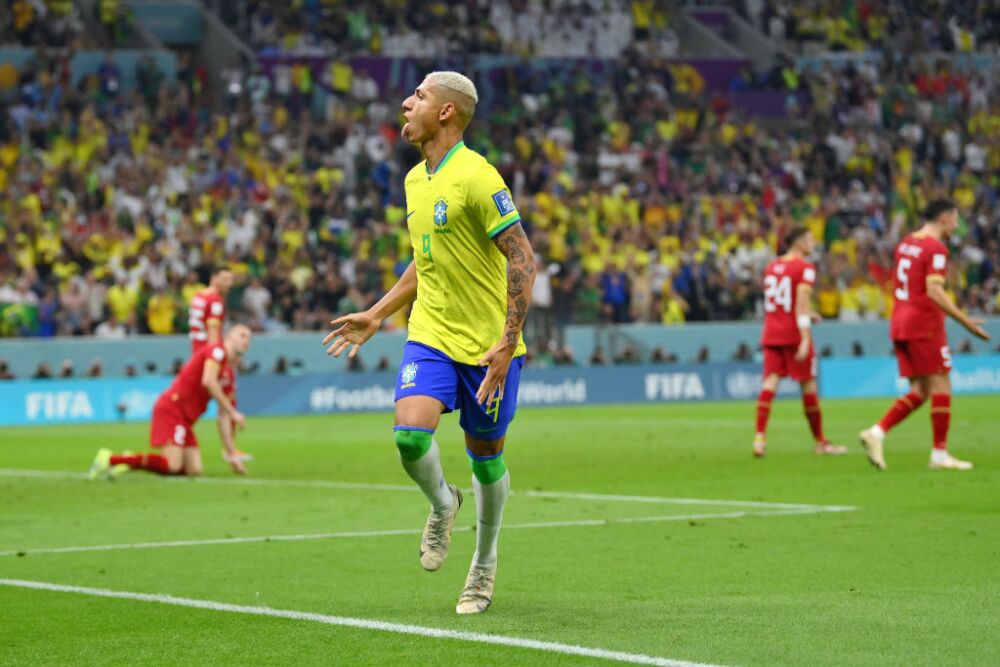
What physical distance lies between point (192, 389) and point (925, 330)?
7329 millimetres

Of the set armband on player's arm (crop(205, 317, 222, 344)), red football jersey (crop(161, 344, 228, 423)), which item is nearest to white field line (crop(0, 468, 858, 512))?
red football jersey (crop(161, 344, 228, 423))

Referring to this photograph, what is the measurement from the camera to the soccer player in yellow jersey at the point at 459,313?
775 cm

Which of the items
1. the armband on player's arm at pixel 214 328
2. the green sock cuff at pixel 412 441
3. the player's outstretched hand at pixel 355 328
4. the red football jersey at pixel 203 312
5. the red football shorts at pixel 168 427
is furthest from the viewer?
the red football jersey at pixel 203 312

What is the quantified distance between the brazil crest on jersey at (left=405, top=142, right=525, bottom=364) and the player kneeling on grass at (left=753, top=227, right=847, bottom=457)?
1121 cm

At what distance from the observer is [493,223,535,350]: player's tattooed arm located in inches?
302

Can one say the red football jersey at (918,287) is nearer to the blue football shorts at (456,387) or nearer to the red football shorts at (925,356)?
the red football shorts at (925,356)

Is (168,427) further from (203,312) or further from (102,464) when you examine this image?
(203,312)

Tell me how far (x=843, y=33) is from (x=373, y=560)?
139 feet

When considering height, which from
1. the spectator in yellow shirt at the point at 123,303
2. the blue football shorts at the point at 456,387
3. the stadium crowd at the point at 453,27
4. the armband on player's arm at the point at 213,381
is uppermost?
the stadium crowd at the point at 453,27

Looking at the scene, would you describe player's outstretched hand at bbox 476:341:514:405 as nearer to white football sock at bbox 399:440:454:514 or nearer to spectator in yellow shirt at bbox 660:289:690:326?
white football sock at bbox 399:440:454:514

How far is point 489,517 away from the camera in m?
8.15

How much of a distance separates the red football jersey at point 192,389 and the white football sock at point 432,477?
32.4 ft

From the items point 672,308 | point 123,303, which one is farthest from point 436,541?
point 672,308

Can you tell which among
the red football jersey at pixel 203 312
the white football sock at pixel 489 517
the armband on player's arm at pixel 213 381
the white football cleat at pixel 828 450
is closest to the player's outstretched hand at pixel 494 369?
the white football sock at pixel 489 517
